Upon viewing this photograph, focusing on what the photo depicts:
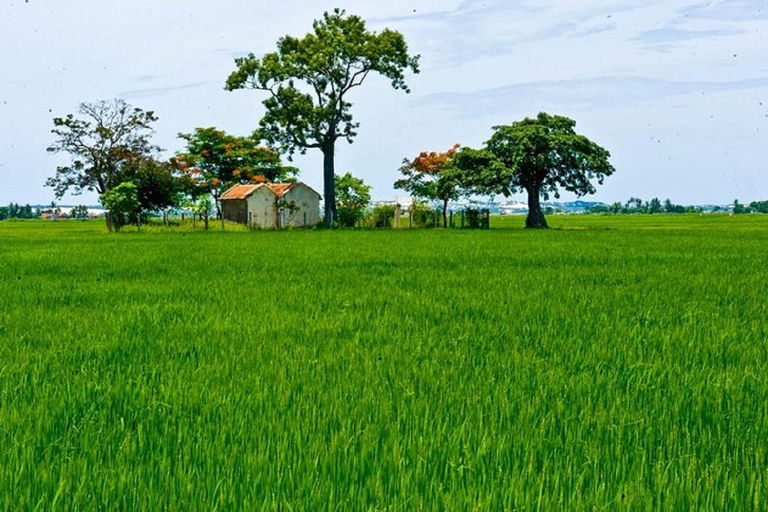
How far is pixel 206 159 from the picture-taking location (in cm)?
6397

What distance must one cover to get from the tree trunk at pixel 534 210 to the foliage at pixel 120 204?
30.1 meters

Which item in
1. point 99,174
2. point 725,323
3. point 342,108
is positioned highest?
point 342,108

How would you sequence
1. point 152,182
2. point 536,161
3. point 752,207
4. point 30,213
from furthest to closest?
point 752,207 < point 30,213 < point 152,182 < point 536,161

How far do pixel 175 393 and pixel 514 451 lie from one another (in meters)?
2.12

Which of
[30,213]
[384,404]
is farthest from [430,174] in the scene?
[30,213]

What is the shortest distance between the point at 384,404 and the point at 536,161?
43689 mm

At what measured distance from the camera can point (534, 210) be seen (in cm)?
4769

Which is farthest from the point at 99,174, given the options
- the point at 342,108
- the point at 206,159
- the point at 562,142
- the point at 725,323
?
the point at 725,323

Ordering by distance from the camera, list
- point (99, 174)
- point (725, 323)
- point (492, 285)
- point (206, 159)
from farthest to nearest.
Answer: point (206, 159), point (99, 174), point (492, 285), point (725, 323)

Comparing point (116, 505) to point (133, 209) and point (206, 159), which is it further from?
point (206, 159)

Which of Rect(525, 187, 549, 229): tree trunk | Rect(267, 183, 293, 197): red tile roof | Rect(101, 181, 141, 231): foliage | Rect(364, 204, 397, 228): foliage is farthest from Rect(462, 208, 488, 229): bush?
Rect(101, 181, 141, 231): foliage

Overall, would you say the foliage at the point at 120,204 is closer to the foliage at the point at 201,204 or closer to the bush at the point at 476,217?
the foliage at the point at 201,204

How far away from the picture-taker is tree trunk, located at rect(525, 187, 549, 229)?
4725 cm

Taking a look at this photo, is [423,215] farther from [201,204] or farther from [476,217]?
[201,204]
